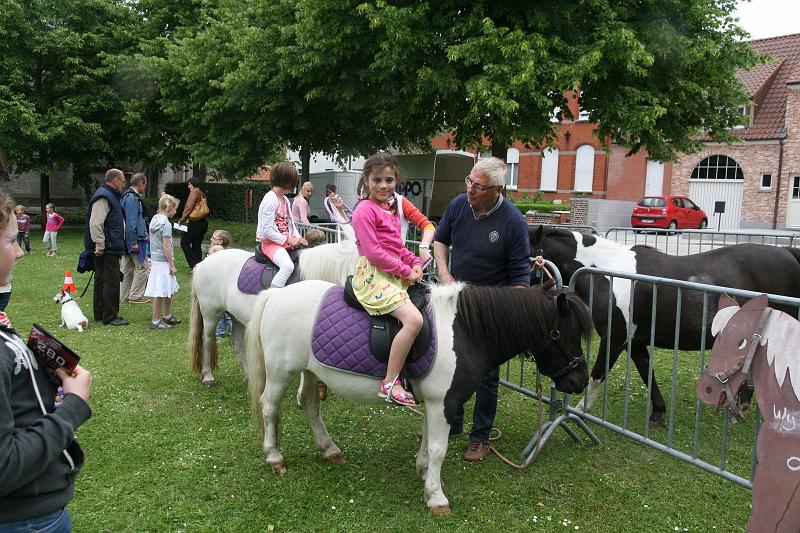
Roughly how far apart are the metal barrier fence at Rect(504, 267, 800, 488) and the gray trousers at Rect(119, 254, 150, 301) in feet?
23.9

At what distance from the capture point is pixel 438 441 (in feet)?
11.7

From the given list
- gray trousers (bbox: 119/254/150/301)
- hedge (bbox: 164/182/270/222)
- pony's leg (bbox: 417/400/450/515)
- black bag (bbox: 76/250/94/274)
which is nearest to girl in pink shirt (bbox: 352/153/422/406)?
pony's leg (bbox: 417/400/450/515)

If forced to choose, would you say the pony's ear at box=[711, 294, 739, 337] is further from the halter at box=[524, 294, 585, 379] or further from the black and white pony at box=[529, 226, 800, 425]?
the black and white pony at box=[529, 226, 800, 425]

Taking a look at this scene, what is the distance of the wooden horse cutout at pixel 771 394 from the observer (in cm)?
242

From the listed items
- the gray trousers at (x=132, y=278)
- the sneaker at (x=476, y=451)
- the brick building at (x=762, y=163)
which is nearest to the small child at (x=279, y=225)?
the sneaker at (x=476, y=451)

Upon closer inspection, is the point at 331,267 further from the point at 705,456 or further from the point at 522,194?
the point at 522,194

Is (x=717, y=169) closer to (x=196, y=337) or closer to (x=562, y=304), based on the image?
(x=196, y=337)

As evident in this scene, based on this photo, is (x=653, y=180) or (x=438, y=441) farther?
(x=653, y=180)

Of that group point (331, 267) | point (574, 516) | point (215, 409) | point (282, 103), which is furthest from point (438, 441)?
point (282, 103)

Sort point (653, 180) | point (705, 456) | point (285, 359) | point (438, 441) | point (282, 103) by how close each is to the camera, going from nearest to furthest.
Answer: point (438, 441)
point (285, 359)
point (705, 456)
point (282, 103)
point (653, 180)

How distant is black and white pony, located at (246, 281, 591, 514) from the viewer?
3535mm

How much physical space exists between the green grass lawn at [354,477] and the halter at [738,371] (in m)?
1.15

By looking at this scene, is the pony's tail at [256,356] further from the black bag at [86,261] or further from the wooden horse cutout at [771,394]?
the black bag at [86,261]

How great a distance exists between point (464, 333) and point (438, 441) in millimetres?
675
